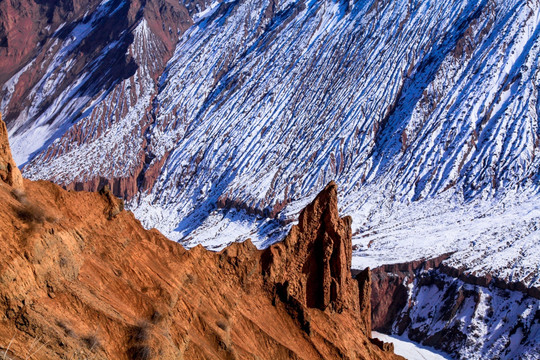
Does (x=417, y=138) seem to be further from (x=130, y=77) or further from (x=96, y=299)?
(x=96, y=299)

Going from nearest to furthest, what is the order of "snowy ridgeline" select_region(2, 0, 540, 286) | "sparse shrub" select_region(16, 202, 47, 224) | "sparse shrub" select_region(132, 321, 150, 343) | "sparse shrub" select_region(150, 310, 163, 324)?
"sparse shrub" select_region(16, 202, 47, 224) < "sparse shrub" select_region(132, 321, 150, 343) < "sparse shrub" select_region(150, 310, 163, 324) < "snowy ridgeline" select_region(2, 0, 540, 286)

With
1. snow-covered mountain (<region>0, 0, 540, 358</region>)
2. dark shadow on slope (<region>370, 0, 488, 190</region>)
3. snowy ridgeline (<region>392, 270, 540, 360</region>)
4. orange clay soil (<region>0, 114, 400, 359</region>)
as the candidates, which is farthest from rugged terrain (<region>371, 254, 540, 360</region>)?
orange clay soil (<region>0, 114, 400, 359</region>)

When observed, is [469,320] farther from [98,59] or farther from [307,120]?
[98,59]

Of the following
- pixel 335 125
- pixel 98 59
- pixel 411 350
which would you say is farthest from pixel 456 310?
pixel 98 59

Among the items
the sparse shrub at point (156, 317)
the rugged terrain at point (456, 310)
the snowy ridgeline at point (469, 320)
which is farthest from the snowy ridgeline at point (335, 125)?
the sparse shrub at point (156, 317)

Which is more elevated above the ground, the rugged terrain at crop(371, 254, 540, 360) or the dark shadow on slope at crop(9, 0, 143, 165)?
the dark shadow on slope at crop(9, 0, 143, 165)

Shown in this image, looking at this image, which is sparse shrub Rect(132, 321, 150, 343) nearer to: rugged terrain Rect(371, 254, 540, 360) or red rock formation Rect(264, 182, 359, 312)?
red rock formation Rect(264, 182, 359, 312)
